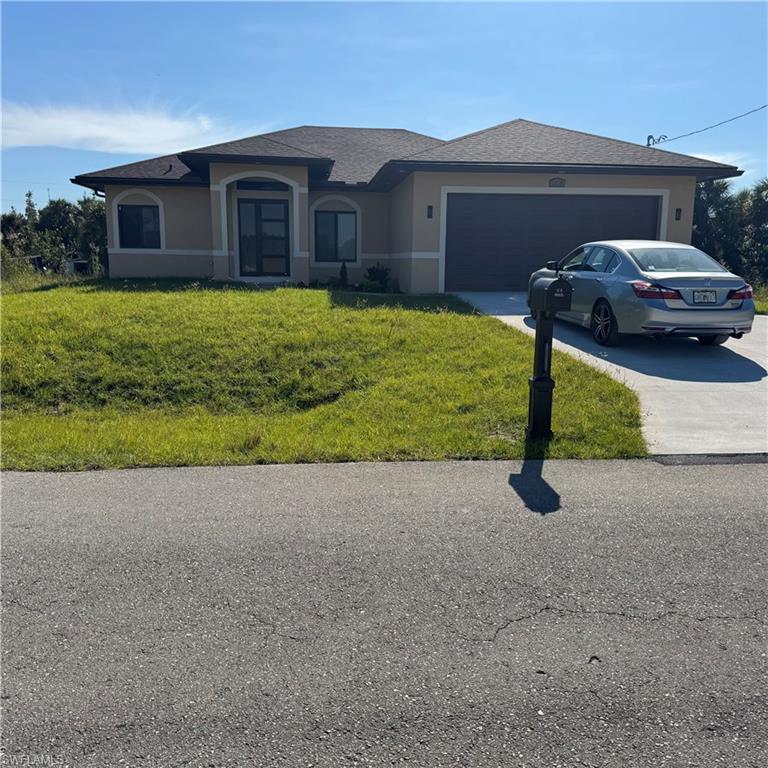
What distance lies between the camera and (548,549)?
3.99 metres

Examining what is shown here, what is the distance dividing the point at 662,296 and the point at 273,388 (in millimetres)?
5498

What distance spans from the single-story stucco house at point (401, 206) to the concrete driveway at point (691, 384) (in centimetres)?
502

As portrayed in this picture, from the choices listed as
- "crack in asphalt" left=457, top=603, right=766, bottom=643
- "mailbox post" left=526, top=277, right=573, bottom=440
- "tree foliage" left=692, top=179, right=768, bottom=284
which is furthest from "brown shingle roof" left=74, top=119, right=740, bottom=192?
"crack in asphalt" left=457, top=603, right=766, bottom=643

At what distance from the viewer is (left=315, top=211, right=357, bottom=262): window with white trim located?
70.0 ft

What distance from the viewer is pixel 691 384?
327 inches

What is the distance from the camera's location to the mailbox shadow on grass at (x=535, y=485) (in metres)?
4.72

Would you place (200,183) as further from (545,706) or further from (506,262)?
(545,706)

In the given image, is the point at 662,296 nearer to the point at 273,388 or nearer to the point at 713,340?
the point at 713,340

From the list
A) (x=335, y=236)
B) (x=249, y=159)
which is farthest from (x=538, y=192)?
(x=249, y=159)

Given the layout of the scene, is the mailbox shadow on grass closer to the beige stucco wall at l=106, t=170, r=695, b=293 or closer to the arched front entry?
the beige stucco wall at l=106, t=170, r=695, b=293

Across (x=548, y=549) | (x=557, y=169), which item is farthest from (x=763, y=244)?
(x=548, y=549)

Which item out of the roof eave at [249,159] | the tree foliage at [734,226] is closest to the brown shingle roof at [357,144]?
the roof eave at [249,159]

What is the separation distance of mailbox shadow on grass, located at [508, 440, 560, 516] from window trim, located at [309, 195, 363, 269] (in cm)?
1588

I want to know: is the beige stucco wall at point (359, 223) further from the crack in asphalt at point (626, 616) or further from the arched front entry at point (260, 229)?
the crack in asphalt at point (626, 616)
